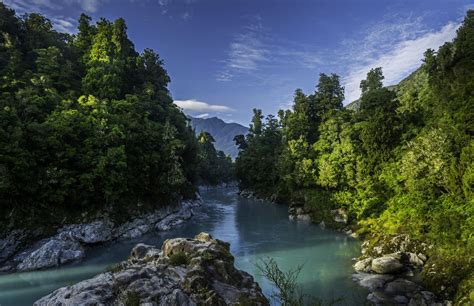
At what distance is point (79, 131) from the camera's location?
29422 millimetres

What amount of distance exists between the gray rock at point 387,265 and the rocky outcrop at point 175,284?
8.87m

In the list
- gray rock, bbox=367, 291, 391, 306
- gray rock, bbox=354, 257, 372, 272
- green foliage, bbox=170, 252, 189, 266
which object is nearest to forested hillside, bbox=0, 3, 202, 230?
green foliage, bbox=170, 252, 189, 266

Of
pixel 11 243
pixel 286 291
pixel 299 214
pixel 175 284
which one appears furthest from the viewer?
pixel 299 214

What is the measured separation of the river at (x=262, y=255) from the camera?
58.8 feet

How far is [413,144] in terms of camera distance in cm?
2777

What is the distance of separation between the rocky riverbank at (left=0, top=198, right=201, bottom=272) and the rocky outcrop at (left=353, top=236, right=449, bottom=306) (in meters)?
20.5

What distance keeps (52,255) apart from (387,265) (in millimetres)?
22670

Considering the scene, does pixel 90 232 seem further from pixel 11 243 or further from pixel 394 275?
pixel 394 275

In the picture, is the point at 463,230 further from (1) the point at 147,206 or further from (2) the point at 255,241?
(1) the point at 147,206

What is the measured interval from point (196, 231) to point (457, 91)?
27.8 m

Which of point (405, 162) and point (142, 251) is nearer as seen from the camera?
point (142, 251)

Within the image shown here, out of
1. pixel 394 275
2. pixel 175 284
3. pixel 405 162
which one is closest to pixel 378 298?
pixel 394 275

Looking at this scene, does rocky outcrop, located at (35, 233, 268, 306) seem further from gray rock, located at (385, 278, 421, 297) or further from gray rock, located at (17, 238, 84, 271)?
gray rock, located at (17, 238, 84, 271)

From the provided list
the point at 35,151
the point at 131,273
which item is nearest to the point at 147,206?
the point at 35,151
